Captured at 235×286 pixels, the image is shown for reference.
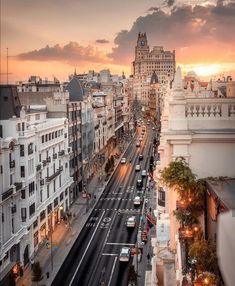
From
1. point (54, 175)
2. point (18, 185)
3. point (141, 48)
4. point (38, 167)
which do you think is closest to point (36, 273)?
point (18, 185)

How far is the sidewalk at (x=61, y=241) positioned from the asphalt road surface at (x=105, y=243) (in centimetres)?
36

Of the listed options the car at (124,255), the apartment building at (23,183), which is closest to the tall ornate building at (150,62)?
the apartment building at (23,183)

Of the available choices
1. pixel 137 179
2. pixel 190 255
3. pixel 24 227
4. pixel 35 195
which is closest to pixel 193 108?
pixel 190 255

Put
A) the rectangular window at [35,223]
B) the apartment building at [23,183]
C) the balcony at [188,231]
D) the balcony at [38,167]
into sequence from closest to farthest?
the balcony at [188,231]
the apartment building at [23,183]
the rectangular window at [35,223]
the balcony at [38,167]

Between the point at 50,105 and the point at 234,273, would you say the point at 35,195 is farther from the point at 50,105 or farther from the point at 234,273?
the point at 234,273

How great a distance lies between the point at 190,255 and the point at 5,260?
16593 millimetres

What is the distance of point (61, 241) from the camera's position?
93.4 ft

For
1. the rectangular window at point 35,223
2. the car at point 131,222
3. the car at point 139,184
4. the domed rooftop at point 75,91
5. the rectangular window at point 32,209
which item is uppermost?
the domed rooftop at point 75,91

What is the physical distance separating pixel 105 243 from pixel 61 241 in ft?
9.74

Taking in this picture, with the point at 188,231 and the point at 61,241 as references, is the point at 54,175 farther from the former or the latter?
the point at 188,231

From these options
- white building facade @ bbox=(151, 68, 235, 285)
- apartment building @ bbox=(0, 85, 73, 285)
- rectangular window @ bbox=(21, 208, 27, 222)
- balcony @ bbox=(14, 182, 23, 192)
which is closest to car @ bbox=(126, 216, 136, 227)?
apartment building @ bbox=(0, 85, 73, 285)

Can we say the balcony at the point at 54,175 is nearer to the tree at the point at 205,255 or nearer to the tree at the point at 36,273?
the tree at the point at 36,273

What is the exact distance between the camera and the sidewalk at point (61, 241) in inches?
915

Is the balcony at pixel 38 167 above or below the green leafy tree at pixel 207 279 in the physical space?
below
